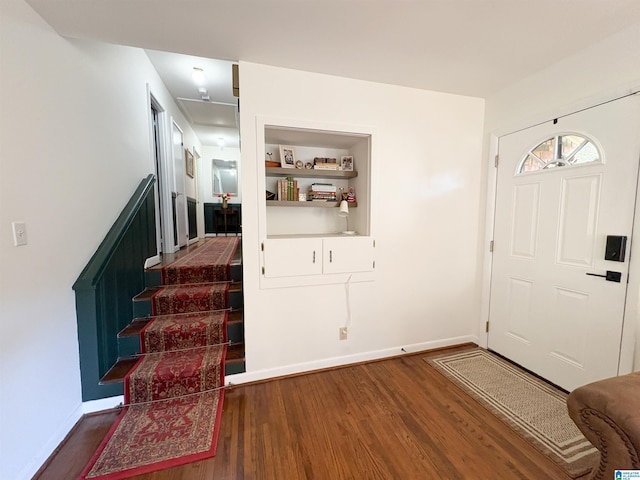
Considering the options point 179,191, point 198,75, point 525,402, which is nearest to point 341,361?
point 525,402

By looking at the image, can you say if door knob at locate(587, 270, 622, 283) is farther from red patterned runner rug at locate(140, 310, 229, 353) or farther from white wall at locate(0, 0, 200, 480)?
white wall at locate(0, 0, 200, 480)

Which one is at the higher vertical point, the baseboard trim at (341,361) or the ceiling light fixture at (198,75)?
the ceiling light fixture at (198,75)

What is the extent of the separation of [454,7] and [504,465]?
254cm

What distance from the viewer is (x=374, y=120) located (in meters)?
2.32

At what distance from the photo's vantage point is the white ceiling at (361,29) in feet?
4.76

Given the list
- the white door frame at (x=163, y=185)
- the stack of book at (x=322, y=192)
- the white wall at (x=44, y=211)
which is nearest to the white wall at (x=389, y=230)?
the stack of book at (x=322, y=192)

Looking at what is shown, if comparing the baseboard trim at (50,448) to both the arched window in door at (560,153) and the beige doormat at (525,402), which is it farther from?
the arched window in door at (560,153)

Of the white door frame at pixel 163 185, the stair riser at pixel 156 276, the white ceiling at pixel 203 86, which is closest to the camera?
the stair riser at pixel 156 276

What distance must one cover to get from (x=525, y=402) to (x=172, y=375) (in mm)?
2592

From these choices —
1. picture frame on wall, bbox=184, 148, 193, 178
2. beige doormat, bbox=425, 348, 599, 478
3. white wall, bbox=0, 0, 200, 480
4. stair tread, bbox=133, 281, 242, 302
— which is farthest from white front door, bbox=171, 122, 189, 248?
beige doormat, bbox=425, 348, 599, 478

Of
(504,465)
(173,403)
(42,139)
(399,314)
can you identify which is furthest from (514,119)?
(173,403)

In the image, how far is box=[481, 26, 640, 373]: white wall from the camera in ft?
5.44

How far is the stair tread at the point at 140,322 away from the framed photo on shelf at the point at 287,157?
1.44 m

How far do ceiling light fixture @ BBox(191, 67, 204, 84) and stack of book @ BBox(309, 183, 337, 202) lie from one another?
221 centimetres
